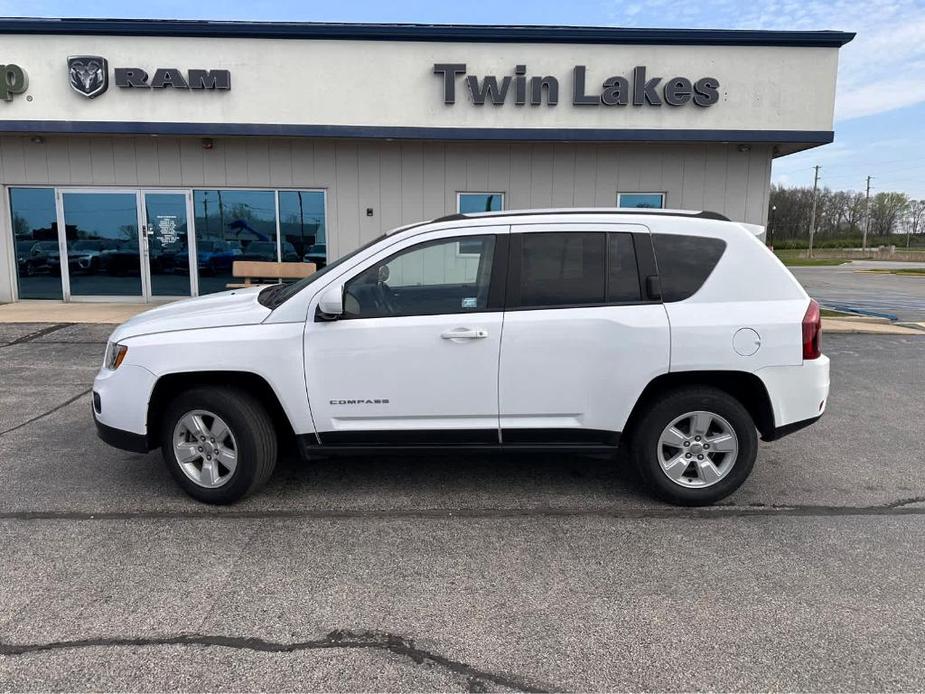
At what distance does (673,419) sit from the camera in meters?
4.03

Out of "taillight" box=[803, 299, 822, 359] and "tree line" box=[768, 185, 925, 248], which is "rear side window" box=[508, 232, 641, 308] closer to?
"taillight" box=[803, 299, 822, 359]

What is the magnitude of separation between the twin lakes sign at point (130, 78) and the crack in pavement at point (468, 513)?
983 centimetres

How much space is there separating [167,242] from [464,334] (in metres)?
11.1

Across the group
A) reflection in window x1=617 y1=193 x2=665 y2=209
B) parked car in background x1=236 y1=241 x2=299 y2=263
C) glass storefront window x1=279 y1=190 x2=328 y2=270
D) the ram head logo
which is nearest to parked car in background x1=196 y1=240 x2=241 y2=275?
parked car in background x1=236 y1=241 x2=299 y2=263

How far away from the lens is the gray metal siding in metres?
12.6

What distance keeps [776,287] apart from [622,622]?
2334 millimetres

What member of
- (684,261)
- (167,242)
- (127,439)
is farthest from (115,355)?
(167,242)

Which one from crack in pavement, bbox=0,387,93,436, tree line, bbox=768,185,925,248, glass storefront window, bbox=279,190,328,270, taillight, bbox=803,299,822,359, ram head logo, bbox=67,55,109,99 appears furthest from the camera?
tree line, bbox=768,185,925,248

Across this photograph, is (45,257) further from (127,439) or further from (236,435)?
(236,435)

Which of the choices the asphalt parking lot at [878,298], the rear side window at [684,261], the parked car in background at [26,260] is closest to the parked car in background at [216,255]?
the parked car in background at [26,260]

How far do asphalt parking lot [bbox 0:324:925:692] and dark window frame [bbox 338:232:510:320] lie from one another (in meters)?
1.25

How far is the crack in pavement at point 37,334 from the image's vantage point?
31.5 ft

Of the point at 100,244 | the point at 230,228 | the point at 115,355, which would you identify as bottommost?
the point at 115,355

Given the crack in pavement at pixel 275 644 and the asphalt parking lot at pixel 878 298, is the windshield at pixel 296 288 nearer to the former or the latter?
the crack in pavement at pixel 275 644
